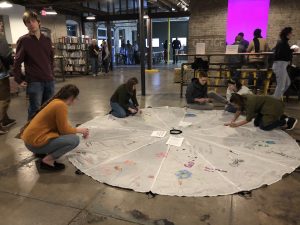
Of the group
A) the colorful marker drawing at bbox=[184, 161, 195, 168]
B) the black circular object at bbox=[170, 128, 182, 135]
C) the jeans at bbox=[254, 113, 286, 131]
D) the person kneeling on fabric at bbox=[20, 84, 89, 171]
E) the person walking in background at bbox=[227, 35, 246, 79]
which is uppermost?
the person walking in background at bbox=[227, 35, 246, 79]

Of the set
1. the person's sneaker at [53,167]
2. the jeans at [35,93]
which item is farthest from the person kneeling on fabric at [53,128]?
the jeans at [35,93]

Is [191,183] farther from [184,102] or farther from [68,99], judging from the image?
[184,102]

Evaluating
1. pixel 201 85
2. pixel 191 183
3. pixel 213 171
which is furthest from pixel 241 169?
pixel 201 85

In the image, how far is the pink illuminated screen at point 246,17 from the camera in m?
8.19

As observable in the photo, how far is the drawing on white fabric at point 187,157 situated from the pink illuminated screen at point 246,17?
559 centimetres

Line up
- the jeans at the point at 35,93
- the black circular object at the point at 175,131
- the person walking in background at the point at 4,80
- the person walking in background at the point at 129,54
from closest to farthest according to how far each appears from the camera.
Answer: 1. the jeans at the point at 35,93
2. the black circular object at the point at 175,131
3. the person walking in background at the point at 4,80
4. the person walking in background at the point at 129,54

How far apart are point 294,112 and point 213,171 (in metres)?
3.13

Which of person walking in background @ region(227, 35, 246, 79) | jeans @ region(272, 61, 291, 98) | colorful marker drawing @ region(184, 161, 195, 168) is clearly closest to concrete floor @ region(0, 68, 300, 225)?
colorful marker drawing @ region(184, 161, 195, 168)

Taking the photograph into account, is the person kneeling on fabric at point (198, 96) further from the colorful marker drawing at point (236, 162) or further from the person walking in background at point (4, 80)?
the person walking in background at point (4, 80)

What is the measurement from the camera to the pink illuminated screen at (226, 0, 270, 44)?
8.19 metres

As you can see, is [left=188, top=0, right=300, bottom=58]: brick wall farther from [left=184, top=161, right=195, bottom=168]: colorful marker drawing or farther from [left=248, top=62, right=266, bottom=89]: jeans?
[left=184, top=161, right=195, bottom=168]: colorful marker drawing

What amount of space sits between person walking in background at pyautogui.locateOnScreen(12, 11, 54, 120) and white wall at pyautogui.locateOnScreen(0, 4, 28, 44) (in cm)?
706

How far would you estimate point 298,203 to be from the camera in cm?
204

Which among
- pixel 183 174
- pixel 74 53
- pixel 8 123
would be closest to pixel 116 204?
pixel 183 174
